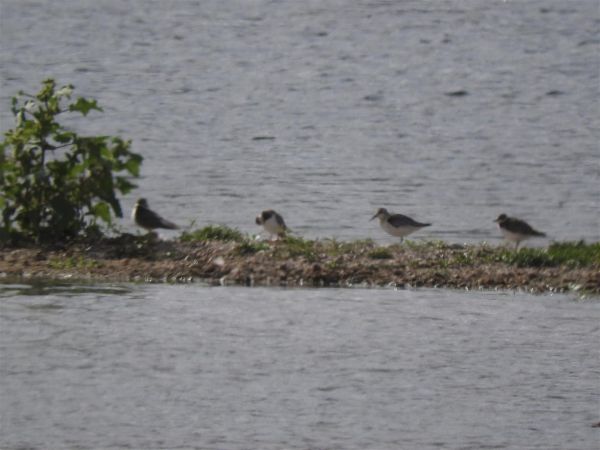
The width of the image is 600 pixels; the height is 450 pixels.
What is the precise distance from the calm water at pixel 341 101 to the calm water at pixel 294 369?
489 cm

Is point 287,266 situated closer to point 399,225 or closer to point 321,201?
point 399,225

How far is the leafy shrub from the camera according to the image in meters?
18.6

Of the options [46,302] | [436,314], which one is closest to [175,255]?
[46,302]

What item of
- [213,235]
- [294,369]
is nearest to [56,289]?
[213,235]

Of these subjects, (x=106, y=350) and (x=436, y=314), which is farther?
(x=436, y=314)

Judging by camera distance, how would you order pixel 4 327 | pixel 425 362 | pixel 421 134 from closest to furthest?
1. pixel 425 362
2. pixel 4 327
3. pixel 421 134

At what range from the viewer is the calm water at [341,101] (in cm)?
2500

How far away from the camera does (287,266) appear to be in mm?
17922

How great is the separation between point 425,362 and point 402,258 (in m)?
3.88

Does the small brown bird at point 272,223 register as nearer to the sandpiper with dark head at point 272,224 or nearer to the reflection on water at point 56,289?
the sandpiper with dark head at point 272,224

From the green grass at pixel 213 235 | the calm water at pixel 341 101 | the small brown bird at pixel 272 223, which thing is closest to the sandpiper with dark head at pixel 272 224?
the small brown bird at pixel 272 223

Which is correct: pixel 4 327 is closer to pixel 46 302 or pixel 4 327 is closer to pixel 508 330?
pixel 46 302

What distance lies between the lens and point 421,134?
32469 mm

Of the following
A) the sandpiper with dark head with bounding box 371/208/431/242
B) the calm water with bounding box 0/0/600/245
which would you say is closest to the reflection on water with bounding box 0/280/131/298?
the sandpiper with dark head with bounding box 371/208/431/242
